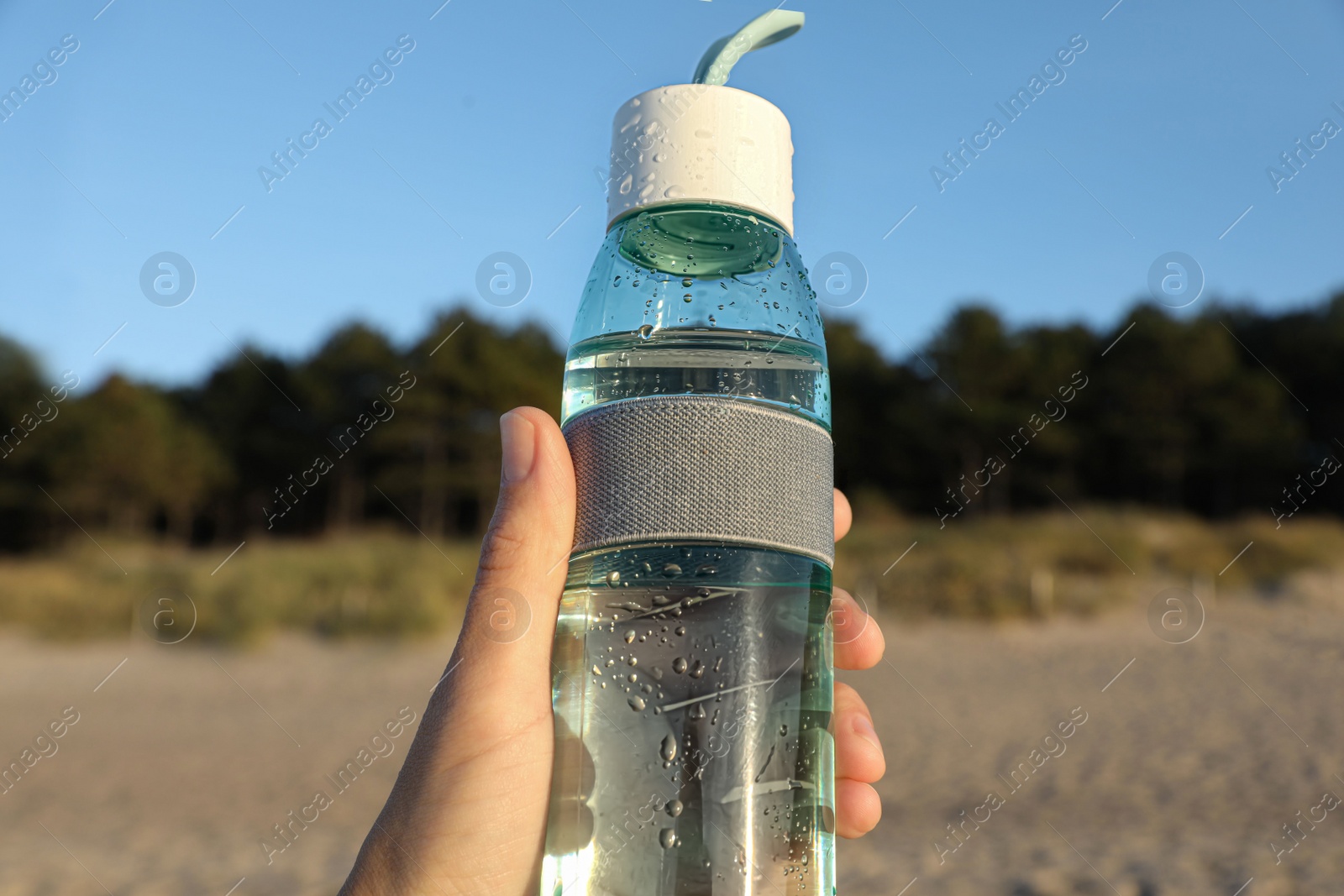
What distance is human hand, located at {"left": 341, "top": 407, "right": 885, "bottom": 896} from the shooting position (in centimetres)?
162

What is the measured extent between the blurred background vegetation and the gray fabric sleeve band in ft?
55.5

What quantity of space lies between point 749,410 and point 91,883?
739 centimetres

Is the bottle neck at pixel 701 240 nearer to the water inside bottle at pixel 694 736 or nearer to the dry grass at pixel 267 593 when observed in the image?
the water inside bottle at pixel 694 736

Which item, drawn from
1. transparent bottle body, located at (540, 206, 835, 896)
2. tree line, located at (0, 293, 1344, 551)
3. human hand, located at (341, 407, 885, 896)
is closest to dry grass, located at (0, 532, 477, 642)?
tree line, located at (0, 293, 1344, 551)

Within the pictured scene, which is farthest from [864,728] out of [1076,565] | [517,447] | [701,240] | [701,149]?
[1076,565]

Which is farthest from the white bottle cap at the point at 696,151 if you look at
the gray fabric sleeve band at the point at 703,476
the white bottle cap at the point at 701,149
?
the gray fabric sleeve band at the point at 703,476

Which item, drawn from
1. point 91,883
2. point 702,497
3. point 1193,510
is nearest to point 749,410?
point 702,497

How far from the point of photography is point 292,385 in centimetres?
2744

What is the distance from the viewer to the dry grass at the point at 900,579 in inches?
567

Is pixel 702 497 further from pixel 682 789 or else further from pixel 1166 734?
pixel 1166 734

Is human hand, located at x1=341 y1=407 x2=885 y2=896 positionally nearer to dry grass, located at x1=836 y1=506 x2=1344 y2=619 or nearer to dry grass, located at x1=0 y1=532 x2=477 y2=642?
dry grass, located at x1=836 y1=506 x2=1344 y2=619

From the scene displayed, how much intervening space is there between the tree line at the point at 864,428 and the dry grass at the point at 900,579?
20.3ft

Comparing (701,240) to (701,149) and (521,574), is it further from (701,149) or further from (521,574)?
(521,574)

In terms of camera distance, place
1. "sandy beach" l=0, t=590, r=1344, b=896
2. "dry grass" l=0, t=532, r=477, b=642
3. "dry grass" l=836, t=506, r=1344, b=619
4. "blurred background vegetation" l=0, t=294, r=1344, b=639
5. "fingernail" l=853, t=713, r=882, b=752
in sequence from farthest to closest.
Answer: "blurred background vegetation" l=0, t=294, r=1344, b=639 < "dry grass" l=0, t=532, r=477, b=642 < "dry grass" l=836, t=506, r=1344, b=619 < "sandy beach" l=0, t=590, r=1344, b=896 < "fingernail" l=853, t=713, r=882, b=752
